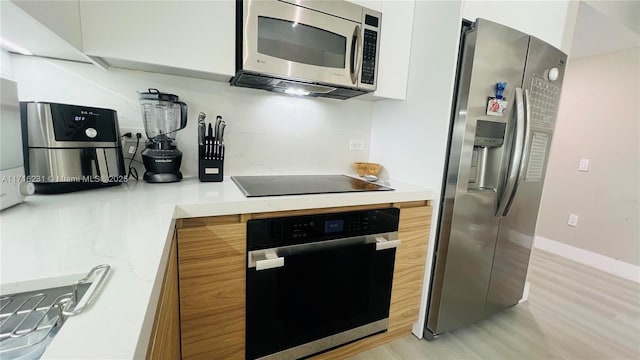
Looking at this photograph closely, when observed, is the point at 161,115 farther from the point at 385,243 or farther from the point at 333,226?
the point at 385,243

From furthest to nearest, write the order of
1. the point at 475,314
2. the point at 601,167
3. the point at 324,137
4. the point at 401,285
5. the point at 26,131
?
1. the point at 601,167
2. the point at 324,137
3. the point at 475,314
4. the point at 401,285
5. the point at 26,131

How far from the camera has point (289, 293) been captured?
117 cm

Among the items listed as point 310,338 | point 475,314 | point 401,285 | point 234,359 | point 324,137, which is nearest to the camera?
point 234,359

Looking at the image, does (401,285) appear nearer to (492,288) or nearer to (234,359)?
(492,288)

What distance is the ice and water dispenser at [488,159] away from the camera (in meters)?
1.40

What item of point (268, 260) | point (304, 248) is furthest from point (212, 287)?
point (304, 248)

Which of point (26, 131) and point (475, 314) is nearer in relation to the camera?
point (26, 131)

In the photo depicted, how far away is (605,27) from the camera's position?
6.86ft

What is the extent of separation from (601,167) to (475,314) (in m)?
2.26

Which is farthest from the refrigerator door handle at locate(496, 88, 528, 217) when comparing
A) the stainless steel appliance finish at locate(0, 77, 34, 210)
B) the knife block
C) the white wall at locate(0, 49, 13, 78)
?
the white wall at locate(0, 49, 13, 78)

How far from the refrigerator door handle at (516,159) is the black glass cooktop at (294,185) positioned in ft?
2.19

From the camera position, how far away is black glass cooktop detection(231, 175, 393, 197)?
118 centimetres

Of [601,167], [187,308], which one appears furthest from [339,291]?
[601,167]

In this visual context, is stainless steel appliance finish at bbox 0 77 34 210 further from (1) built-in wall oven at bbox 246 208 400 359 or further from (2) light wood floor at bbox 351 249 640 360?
(2) light wood floor at bbox 351 249 640 360
